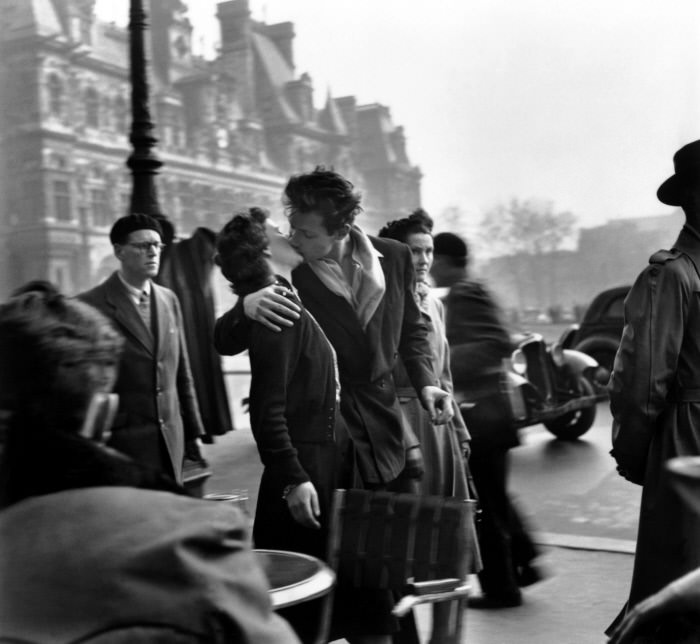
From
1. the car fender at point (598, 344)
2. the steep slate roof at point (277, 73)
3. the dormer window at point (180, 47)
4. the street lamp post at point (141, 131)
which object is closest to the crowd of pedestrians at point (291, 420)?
the street lamp post at point (141, 131)

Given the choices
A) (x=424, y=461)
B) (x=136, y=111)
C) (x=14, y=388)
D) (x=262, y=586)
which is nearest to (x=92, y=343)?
(x=14, y=388)

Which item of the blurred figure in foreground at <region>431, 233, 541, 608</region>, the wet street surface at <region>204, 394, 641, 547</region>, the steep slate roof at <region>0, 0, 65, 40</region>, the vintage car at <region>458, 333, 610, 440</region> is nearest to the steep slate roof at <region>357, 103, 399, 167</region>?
the vintage car at <region>458, 333, 610, 440</region>

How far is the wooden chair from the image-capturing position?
103 inches

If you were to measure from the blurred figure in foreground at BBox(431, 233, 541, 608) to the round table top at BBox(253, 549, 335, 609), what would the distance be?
255 cm

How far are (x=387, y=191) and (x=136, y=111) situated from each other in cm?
332

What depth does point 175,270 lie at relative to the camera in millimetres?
6098

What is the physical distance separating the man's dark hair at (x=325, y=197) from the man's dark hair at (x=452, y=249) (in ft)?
5.11

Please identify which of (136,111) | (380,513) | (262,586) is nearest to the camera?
(262,586)

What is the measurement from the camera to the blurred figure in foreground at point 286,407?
129 inches

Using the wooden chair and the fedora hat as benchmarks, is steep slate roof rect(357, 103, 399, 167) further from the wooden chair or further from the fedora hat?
the wooden chair

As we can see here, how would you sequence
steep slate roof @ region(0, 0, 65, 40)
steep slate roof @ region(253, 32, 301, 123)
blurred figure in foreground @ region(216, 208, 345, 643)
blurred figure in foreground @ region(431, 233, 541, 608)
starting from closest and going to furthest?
blurred figure in foreground @ region(216, 208, 345, 643)
blurred figure in foreground @ region(431, 233, 541, 608)
steep slate roof @ region(253, 32, 301, 123)
steep slate roof @ region(0, 0, 65, 40)

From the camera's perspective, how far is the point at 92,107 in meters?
29.3

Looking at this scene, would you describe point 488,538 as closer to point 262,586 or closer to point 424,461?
point 424,461

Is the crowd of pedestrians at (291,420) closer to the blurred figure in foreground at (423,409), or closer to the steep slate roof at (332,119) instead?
the blurred figure in foreground at (423,409)
